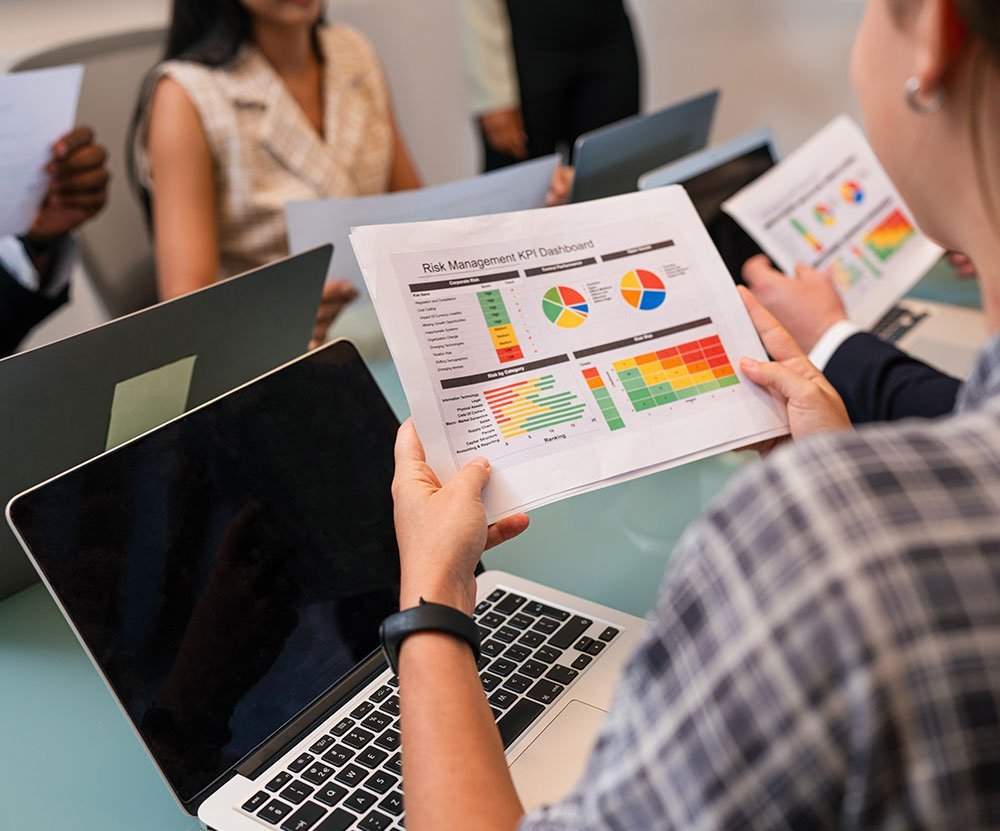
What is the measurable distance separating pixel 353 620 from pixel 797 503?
45 cm

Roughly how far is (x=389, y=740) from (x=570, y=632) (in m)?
0.17

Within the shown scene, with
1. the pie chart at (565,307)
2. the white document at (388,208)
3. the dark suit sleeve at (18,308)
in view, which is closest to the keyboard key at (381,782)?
the pie chart at (565,307)

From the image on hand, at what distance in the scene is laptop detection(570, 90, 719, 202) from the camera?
49.3 inches

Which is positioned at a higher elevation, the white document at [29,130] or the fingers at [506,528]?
the white document at [29,130]

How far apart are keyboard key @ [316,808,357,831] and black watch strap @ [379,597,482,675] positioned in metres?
0.10

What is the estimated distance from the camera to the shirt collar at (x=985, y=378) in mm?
433

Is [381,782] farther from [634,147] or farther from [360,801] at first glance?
[634,147]

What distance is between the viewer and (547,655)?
724 mm

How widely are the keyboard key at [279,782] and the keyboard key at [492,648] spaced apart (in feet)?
0.56

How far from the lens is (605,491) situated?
101 cm

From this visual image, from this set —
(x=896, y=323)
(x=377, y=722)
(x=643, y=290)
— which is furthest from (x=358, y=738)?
(x=896, y=323)

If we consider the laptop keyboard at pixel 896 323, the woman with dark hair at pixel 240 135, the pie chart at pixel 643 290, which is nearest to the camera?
the pie chart at pixel 643 290

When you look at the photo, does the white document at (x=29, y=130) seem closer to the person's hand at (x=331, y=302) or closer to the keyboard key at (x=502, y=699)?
the person's hand at (x=331, y=302)

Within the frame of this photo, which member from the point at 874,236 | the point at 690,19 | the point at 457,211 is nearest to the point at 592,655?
the point at 457,211
